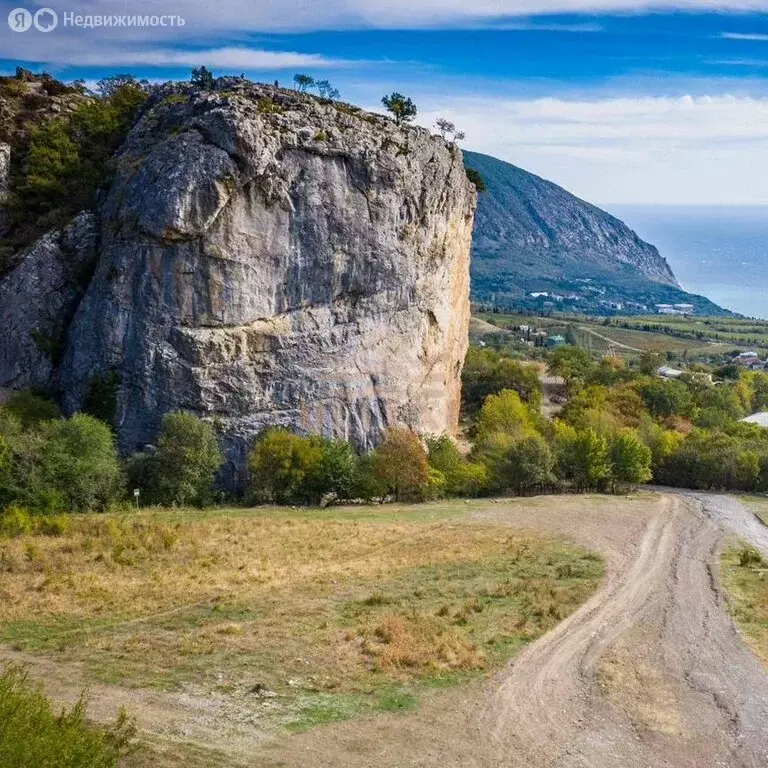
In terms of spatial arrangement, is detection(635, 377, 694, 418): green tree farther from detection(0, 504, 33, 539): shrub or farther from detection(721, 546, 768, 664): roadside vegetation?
detection(0, 504, 33, 539): shrub

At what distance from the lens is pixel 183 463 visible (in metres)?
45.2

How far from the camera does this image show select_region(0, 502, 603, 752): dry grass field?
1970cm

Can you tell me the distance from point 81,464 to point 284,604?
62.0 feet

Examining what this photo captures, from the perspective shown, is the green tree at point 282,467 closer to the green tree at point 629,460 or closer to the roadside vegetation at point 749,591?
the green tree at point 629,460

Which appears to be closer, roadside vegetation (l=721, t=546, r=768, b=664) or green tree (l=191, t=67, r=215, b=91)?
roadside vegetation (l=721, t=546, r=768, b=664)

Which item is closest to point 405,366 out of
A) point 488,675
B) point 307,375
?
point 307,375

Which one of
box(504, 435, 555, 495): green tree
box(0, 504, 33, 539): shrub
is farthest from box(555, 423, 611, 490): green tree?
box(0, 504, 33, 539): shrub

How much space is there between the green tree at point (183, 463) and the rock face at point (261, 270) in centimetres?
394

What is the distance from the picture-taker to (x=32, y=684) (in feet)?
58.7

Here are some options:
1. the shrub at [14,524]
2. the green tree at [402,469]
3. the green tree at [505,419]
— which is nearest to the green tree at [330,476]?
the green tree at [402,469]

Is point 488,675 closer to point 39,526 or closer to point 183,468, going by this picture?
point 39,526

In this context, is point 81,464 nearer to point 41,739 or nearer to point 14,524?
point 14,524

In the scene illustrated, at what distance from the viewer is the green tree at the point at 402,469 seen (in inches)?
1982

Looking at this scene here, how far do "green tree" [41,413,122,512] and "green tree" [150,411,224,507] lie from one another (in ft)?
8.45
